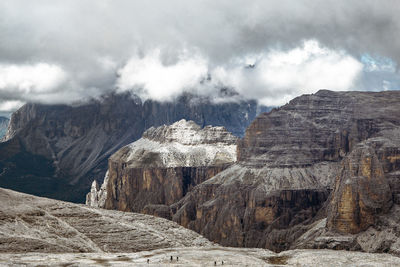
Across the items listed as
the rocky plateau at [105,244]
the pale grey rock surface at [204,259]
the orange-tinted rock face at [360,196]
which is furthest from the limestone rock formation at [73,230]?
the orange-tinted rock face at [360,196]

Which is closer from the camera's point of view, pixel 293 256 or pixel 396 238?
pixel 293 256

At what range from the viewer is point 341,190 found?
18600 centimetres

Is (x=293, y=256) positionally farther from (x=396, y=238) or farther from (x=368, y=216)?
(x=368, y=216)

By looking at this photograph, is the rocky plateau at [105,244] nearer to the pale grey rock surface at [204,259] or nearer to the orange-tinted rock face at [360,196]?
the pale grey rock surface at [204,259]

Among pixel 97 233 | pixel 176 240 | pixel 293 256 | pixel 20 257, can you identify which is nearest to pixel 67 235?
pixel 97 233

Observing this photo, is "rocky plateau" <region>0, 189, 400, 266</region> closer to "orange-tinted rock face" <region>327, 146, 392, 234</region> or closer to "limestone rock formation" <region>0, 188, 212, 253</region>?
"limestone rock formation" <region>0, 188, 212, 253</region>

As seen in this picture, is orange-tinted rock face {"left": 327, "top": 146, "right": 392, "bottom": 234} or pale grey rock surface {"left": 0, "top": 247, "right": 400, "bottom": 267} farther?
orange-tinted rock face {"left": 327, "top": 146, "right": 392, "bottom": 234}

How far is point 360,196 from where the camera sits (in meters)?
181

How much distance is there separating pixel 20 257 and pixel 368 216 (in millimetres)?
125993

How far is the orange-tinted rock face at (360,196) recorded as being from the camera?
580 feet

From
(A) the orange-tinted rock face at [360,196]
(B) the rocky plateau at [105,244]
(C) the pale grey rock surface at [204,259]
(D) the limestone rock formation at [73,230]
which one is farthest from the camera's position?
(A) the orange-tinted rock face at [360,196]

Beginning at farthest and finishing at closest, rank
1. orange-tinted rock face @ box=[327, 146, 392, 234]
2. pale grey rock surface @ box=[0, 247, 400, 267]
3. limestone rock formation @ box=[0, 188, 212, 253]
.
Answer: orange-tinted rock face @ box=[327, 146, 392, 234] < limestone rock formation @ box=[0, 188, 212, 253] < pale grey rock surface @ box=[0, 247, 400, 267]

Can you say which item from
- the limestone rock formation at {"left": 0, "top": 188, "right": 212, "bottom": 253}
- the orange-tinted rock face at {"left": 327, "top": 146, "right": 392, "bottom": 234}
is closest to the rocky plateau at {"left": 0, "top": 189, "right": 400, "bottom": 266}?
the limestone rock formation at {"left": 0, "top": 188, "right": 212, "bottom": 253}

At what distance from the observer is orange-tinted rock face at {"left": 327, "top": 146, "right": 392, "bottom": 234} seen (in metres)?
177
